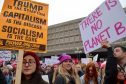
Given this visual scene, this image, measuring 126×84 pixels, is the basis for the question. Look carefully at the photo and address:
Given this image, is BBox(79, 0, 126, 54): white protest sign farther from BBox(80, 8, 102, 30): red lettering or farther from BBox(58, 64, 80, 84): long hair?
BBox(58, 64, 80, 84): long hair

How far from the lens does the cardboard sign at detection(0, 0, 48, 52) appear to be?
4.78 m

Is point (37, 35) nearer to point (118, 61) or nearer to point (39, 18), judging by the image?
point (39, 18)

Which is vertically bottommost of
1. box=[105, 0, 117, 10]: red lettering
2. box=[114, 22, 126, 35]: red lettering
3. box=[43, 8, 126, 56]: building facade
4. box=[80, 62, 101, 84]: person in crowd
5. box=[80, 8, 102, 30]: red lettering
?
box=[80, 62, 101, 84]: person in crowd

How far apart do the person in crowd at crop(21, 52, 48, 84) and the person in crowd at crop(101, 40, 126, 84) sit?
3.72 ft

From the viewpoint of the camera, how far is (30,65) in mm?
4305

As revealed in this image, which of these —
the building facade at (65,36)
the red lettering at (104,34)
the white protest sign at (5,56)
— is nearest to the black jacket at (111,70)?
the red lettering at (104,34)

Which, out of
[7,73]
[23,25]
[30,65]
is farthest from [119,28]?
[7,73]

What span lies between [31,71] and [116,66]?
131 cm

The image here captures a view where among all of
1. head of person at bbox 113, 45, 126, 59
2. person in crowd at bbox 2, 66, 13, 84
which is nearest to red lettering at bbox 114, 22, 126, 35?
head of person at bbox 113, 45, 126, 59

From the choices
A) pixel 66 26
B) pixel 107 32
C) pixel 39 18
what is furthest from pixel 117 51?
pixel 66 26

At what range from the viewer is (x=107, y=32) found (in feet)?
19.0

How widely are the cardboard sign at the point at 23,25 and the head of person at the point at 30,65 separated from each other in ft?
1.50

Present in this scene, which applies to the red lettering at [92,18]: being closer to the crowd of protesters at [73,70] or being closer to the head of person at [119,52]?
the crowd of protesters at [73,70]

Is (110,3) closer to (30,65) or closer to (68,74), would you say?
(68,74)
